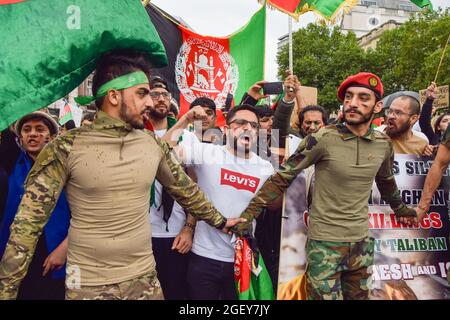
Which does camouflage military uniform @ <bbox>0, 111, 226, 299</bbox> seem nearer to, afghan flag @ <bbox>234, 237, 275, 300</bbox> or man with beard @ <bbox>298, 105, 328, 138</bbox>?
afghan flag @ <bbox>234, 237, 275, 300</bbox>

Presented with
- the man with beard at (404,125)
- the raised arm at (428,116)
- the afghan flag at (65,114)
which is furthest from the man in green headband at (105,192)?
the afghan flag at (65,114)

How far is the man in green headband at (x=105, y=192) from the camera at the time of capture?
2018 millimetres

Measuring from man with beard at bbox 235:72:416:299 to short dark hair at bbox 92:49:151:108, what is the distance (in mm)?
1263

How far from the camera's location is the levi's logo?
2.97 meters

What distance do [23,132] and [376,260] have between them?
2.90 metres

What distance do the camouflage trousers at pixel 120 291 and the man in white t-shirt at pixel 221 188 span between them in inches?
29.2

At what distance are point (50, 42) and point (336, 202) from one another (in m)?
2.03

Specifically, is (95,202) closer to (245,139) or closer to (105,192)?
(105,192)

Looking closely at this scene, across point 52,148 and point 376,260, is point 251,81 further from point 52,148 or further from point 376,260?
point 52,148

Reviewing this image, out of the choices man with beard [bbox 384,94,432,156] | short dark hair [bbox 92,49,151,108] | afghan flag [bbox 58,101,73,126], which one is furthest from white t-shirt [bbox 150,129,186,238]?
afghan flag [bbox 58,101,73,126]

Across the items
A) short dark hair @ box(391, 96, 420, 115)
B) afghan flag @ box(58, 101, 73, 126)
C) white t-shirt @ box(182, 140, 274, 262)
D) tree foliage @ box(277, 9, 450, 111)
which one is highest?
tree foliage @ box(277, 9, 450, 111)

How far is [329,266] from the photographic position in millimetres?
2789
